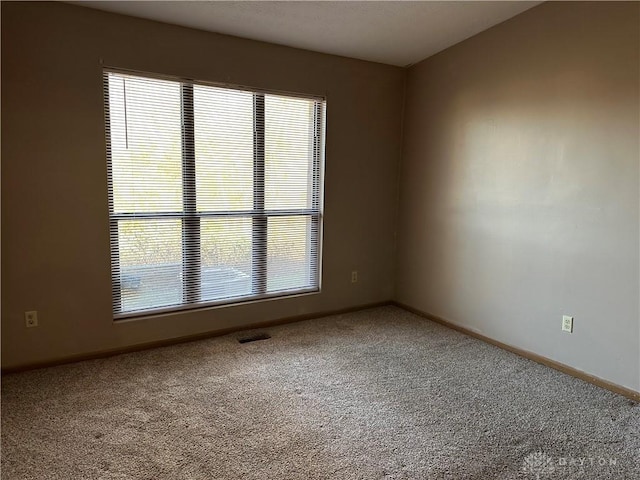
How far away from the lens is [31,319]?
283 cm

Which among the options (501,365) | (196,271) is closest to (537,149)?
(501,365)

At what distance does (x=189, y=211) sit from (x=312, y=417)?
179cm

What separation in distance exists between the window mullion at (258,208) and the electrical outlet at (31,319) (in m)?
1.56

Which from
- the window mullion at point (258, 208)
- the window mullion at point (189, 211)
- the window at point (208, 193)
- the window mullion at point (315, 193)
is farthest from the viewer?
the window mullion at point (315, 193)

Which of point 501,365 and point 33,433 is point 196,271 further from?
point 501,365

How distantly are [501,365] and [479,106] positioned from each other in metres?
2.02

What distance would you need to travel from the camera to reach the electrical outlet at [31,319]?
9.23 feet

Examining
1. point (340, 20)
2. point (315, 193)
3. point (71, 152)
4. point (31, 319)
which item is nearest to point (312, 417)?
point (31, 319)

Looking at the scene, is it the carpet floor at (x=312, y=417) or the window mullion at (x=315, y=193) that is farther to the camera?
the window mullion at (x=315, y=193)

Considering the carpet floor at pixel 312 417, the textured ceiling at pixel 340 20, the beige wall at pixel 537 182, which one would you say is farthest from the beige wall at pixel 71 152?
the beige wall at pixel 537 182

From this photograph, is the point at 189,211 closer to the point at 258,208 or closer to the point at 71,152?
the point at 258,208

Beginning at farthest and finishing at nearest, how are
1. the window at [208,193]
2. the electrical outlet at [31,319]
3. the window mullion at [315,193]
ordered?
the window mullion at [315,193] < the window at [208,193] < the electrical outlet at [31,319]

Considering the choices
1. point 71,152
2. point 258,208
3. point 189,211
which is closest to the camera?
point 71,152

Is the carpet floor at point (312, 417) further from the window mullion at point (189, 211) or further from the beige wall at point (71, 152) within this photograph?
the window mullion at point (189, 211)
